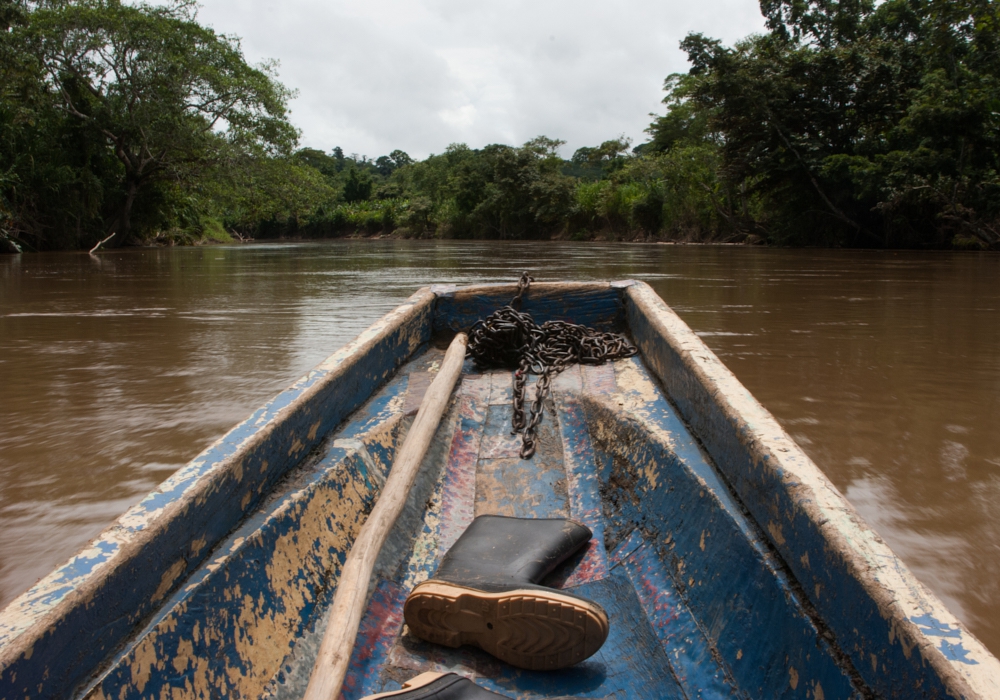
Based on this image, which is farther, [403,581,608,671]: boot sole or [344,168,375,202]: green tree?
[344,168,375,202]: green tree

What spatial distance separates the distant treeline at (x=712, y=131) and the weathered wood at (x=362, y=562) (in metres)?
15.9

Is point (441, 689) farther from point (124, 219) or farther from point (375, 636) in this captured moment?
point (124, 219)

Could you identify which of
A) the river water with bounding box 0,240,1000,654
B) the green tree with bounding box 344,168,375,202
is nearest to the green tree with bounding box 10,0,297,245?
the river water with bounding box 0,240,1000,654

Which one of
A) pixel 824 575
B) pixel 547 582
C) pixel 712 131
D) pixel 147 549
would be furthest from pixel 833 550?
pixel 712 131

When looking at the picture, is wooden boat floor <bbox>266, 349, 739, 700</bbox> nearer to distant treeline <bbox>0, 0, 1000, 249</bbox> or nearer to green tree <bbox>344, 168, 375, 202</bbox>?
distant treeline <bbox>0, 0, 1000, 249</bbox>

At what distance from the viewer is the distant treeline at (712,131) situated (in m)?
15.2

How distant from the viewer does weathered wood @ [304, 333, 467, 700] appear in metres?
1.08

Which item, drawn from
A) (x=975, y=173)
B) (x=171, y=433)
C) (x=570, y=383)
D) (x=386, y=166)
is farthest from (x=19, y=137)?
(x=386, y=166)

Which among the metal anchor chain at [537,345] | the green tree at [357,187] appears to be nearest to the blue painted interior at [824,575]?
the metal anchor chain at [537,345]

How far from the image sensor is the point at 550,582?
1746mm

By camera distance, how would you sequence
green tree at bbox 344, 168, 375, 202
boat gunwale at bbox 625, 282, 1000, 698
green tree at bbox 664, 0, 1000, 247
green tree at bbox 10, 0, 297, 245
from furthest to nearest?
1. green tree at bbox 344, 168, 375, 202
2. green tree at bbox 10, 0, 297, 245
3. green tree at bbox 664, 0, 1000, 247
4. boat gunwale at bbox 625, 282, 1000, 698

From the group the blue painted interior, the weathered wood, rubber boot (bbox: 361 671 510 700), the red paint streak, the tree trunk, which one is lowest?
the red paint streak

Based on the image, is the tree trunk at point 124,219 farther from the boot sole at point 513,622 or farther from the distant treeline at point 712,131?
the boot sole at point 513,622

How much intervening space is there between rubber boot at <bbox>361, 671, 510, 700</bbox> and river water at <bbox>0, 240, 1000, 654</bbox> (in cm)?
139
